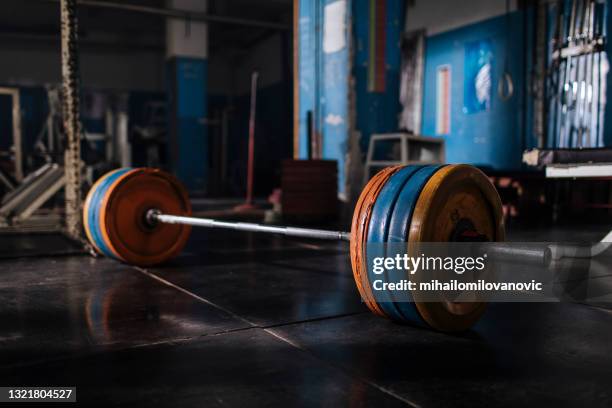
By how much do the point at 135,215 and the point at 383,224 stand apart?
1.68 meters

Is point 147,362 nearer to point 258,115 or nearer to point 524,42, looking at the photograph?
point 524,42

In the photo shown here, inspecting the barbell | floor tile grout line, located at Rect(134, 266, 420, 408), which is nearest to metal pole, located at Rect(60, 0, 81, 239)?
floor tile grout line, located at Rect(134, 266, 420, 408)

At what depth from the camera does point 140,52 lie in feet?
43.6

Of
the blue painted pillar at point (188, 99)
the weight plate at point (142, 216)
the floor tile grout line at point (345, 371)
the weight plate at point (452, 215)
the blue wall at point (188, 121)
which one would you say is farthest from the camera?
the blue wall at point (188, 121)

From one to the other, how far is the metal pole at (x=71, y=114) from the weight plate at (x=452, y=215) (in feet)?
8.27

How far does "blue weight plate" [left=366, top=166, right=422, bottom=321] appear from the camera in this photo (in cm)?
157

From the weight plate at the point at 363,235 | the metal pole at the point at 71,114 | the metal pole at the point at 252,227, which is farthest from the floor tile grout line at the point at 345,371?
the metal pole at the point at 71,114

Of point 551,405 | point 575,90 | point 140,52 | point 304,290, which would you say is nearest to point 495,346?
point 551,405

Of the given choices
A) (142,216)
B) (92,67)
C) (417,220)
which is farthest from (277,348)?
(92,67)

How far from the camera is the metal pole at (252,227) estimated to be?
193 centimetres

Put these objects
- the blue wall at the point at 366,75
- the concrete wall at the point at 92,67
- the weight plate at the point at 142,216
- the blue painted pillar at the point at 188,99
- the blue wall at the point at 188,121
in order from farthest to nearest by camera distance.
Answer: the concrete wall at the point at 92,67, the blue wall at the point at 188,121, the blue painted pillar at the point at 188,99, the blue wall at the point at 366,75, the weight plate at the point at 142,216

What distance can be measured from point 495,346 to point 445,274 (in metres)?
0.23

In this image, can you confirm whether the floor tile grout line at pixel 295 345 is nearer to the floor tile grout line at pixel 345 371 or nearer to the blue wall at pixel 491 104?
the floor tile grout line at pixel 345 371

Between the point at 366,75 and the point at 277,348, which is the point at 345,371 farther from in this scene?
the point at 366,75
